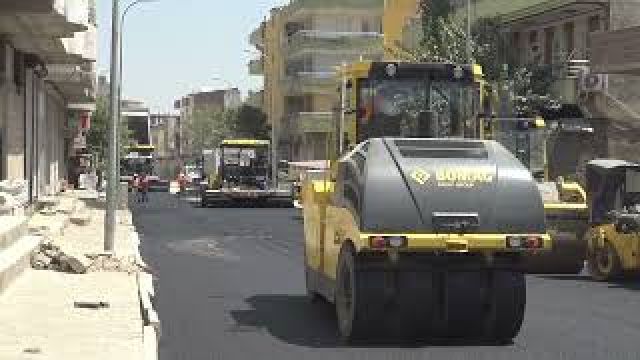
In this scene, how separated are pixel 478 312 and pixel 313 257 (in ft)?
10.7

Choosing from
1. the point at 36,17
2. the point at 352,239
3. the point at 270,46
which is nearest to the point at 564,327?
the point at 352,239

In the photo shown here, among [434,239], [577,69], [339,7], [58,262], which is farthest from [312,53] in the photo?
[434,239]

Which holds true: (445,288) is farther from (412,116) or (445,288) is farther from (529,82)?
(529,82)

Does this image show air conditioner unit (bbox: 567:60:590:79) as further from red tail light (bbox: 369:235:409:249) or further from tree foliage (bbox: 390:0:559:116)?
Answer: red tail light (bbox: 369:235:409:249)

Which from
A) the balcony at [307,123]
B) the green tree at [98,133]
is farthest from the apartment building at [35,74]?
the green tree at [98,133]

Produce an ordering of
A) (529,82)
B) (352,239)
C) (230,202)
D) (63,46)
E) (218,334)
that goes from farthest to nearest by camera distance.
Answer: (230,202) < (529,82) < (63,46) < (218,334) < (352,239)

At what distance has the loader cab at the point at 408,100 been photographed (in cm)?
1639

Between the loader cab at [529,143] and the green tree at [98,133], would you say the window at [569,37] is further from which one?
the green tree at [98,133]

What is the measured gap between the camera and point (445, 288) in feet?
40.9

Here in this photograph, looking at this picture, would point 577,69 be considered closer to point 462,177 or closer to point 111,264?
point 111,264

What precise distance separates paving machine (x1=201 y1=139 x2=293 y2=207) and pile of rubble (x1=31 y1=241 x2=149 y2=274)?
112 feet

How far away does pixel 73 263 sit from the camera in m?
18.7

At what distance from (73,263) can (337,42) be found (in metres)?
74.0

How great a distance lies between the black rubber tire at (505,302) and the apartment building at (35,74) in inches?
585
